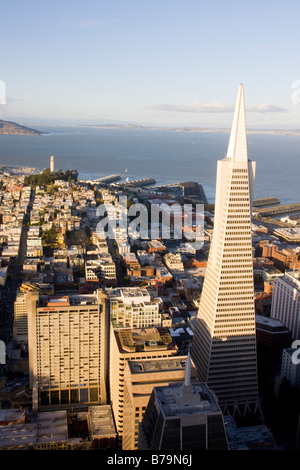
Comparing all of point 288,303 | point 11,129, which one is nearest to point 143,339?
point 288,303

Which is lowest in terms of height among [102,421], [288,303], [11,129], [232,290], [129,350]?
[102,421]

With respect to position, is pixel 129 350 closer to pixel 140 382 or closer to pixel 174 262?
pixel 140 382

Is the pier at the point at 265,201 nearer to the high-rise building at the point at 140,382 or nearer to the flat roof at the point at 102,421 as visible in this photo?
the flat roof at the point at 102,421

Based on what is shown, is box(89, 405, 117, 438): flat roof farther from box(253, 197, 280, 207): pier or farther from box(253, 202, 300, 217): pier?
box(253, 197, 280, 207): pier

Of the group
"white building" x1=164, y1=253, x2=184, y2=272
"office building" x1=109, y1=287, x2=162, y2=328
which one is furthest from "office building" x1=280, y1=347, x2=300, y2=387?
"white building" x1=164, y1=253, x2=184, y2=272

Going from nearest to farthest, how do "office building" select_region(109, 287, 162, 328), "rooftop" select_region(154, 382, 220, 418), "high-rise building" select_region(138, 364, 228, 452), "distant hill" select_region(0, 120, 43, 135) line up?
"high-rise building" select_region(138, 364, 228, 452)
"rooftop" select_region(154, 382, 220, 418)
"office building" select_region(109, 287, 162, 328)
"distant hill" select_region(0, 120, 43, 135)

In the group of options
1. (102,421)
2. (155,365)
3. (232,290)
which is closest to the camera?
(155,365)
